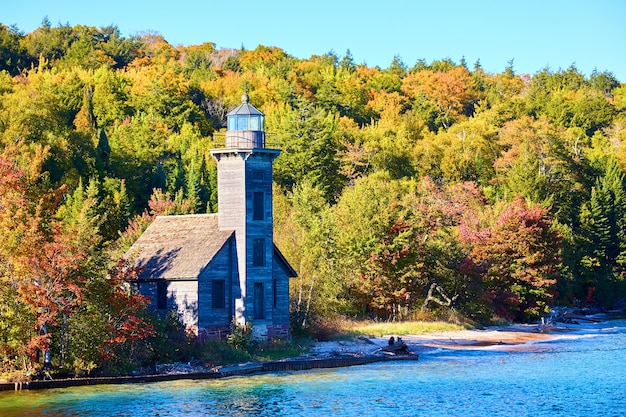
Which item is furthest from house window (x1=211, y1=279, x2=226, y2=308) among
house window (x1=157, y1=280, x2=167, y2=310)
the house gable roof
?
house window (x1=157, y1=280, x2=167, y2=310)

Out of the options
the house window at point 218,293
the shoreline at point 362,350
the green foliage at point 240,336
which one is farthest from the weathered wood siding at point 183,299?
the shoreline at point 362,350

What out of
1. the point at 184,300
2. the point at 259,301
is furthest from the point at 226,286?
the point at 184,300

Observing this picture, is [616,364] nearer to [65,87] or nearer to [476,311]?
[476,311]

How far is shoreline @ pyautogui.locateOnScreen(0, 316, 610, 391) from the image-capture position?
38375 mm

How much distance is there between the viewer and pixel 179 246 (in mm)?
46750

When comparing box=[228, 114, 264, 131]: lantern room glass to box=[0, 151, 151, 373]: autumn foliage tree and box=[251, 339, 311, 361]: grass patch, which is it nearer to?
box=[251, 339, 311, 361]: grass patch

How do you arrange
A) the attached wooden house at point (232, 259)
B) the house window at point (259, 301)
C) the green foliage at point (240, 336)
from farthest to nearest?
1. the house window at point (259, 301)
2. the attached wooden house at point (232, 259)
3. the green foliage at point (240, 336)

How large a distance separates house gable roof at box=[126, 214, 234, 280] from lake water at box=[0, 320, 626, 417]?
6846mm

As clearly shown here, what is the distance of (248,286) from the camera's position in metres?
45.4

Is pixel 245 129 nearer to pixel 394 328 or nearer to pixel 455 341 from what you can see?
pixel 394 328

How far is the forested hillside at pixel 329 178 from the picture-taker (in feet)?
132

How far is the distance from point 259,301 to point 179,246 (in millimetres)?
4724

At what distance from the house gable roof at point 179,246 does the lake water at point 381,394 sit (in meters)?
6.85

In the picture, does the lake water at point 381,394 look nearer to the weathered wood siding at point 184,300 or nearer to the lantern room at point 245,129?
the weathered wood siding at point 184,300
